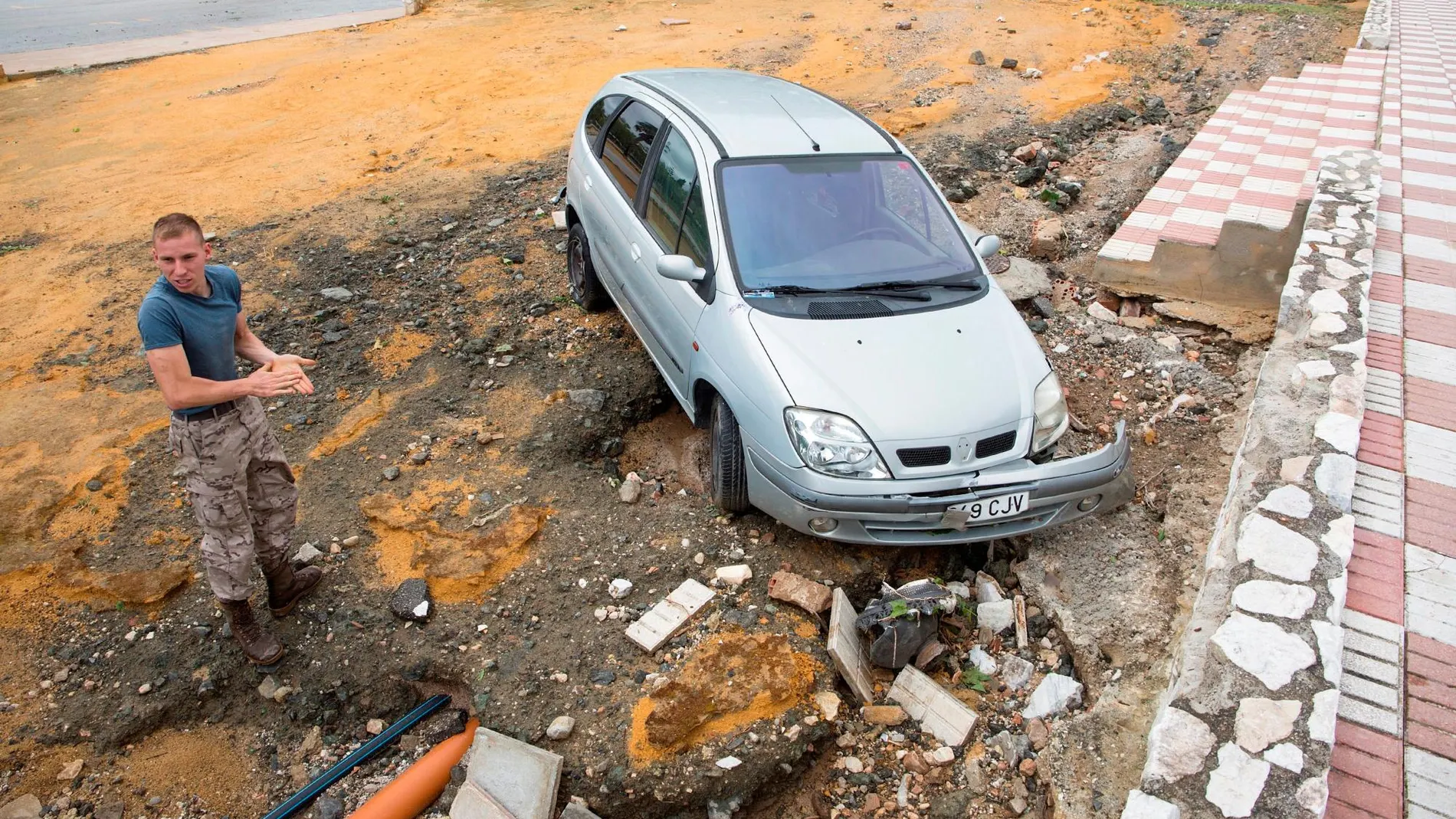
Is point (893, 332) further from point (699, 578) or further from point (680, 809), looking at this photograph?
point (680, 809)

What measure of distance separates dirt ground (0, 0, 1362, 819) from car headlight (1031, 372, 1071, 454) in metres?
0.59

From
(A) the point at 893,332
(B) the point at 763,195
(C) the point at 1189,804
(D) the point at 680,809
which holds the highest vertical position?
(B) the point at 763,195

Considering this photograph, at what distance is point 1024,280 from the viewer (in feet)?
21.8

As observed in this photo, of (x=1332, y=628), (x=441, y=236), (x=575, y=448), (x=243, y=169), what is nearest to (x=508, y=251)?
(x=441, y=236)

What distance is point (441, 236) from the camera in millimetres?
7520

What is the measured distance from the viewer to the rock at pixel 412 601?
13.1ft

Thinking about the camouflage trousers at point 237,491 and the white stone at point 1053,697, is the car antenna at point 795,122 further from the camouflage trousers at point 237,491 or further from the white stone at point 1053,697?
the camouflage trousers at point 237,491

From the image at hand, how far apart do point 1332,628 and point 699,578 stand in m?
2.48

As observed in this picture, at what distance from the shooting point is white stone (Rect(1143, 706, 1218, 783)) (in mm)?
2615

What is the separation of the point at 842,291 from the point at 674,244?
1.01 meters

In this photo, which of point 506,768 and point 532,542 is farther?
point 532,542

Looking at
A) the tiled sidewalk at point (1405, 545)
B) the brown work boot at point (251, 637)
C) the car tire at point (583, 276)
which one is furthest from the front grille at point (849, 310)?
the brown work boot at point (251, 637)

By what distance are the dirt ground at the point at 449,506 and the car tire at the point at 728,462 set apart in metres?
0.18

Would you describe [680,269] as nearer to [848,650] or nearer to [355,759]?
[848,650]
